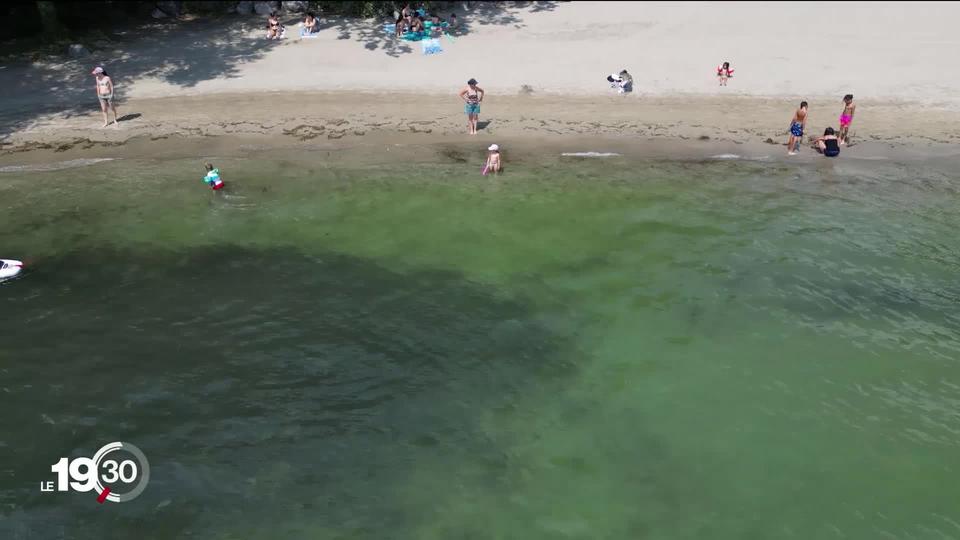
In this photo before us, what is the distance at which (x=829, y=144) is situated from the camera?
23.1 meters

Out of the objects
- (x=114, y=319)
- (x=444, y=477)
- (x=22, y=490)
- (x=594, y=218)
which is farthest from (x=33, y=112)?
(x=444, y=477)

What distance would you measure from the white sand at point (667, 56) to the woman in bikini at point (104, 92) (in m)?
2.58

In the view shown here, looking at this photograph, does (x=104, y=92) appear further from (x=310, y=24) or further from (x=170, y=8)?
(x=170, y=8)

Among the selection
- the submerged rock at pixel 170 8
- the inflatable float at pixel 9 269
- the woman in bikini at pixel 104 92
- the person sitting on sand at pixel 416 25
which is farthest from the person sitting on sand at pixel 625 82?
the submerged rock at pixel 170 8

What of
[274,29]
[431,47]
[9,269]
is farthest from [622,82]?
[9,269]

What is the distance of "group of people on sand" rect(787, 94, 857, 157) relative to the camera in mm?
22859

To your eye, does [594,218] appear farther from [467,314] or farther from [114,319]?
[114,319]

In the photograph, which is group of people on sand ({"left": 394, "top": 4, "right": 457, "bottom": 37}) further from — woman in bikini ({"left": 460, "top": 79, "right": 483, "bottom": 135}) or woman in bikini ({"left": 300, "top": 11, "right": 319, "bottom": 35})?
woman in bikini ({"left": 460, "top": 79, "right": 483, "bottom": 135})

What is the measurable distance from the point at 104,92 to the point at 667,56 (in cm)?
2183

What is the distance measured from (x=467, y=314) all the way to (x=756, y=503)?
7110mm

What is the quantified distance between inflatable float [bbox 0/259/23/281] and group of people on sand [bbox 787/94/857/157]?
75.3ft

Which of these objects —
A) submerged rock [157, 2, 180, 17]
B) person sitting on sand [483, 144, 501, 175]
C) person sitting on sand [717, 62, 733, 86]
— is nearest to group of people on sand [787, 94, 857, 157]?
person sitting on sand [717, 62, 733, 86]

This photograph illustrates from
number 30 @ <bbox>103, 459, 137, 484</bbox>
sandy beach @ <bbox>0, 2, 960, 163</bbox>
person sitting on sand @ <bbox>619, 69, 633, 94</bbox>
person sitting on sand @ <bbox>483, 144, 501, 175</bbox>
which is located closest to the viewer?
number 30 @ <bbox>103, 459, 137, 484</bbox>

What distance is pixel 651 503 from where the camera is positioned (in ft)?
36.5
